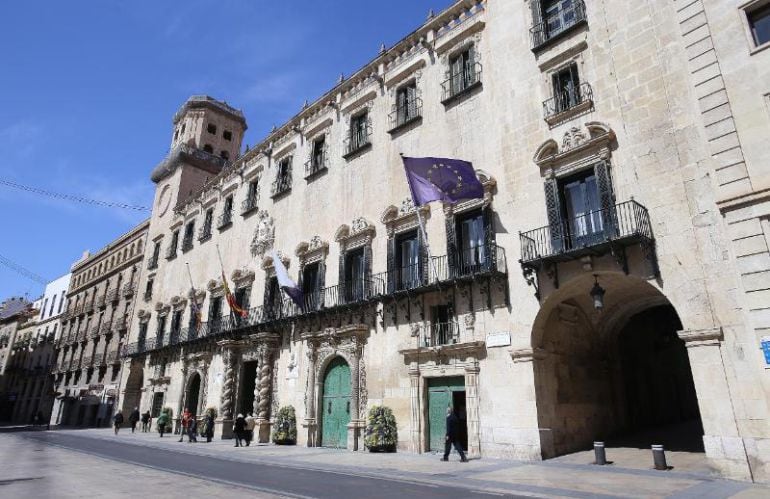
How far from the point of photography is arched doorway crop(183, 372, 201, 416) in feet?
97.2

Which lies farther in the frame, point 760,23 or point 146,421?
point 146,421

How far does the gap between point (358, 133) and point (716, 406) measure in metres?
18.2

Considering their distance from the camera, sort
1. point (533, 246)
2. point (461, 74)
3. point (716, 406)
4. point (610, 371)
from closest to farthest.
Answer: point (716, 406) → point (533, 246) → point (610, 371) → point (461, 74)

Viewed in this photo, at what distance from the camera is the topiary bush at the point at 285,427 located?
20578 mm

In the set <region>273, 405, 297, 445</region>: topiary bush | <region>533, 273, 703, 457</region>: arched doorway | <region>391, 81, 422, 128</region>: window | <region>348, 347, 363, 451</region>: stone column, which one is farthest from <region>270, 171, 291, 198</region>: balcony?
<region>533, 273, 703, 457</region>: arched doorway

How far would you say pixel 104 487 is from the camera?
9.56 meters

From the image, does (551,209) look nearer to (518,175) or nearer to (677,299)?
(518,175)

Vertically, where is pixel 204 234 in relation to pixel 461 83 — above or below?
below

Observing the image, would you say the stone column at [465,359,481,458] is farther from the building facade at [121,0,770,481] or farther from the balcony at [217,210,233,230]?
the balcony at [217,210,233,230]

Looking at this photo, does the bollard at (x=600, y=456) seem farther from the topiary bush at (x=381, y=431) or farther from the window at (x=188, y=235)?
the window at (x=188, y=235)

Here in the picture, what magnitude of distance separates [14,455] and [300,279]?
1258cm

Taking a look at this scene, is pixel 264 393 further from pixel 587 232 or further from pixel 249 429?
pixel 587 232

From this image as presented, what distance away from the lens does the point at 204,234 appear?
3362 centimetres

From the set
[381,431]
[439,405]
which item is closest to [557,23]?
[439,405]
